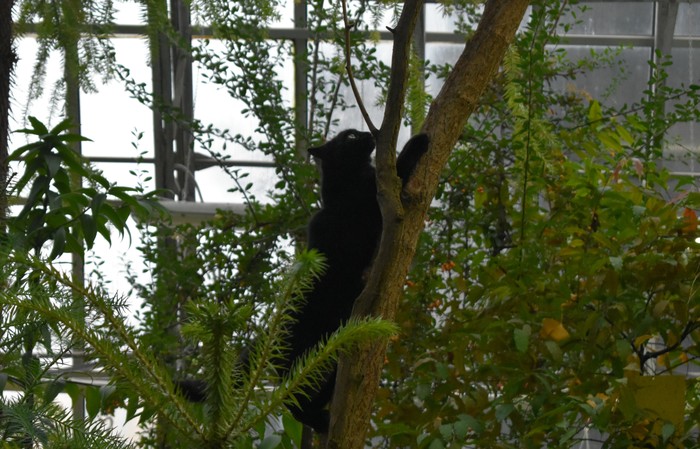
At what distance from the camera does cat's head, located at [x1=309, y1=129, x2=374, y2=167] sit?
3029 mm

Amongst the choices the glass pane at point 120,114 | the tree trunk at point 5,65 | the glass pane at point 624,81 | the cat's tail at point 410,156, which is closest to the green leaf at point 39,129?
the tree trunk at point 5,65

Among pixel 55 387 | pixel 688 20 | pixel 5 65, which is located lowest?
pixel 55 387

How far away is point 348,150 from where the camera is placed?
304 centimetres

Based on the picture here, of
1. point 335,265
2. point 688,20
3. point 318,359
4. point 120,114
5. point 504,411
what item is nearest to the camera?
point 318,359

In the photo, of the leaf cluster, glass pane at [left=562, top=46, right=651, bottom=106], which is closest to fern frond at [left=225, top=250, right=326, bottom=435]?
the leaf cluster

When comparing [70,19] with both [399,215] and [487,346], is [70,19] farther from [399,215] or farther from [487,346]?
[487,346]

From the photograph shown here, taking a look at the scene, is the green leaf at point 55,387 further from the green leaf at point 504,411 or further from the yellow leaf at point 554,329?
the yellow leaf at point 554,329

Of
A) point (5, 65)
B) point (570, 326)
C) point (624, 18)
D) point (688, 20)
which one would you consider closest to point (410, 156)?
point (570, 326)

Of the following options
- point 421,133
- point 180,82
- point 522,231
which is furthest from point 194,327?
point 180,82

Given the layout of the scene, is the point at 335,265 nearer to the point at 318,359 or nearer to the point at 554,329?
the point at 554,329

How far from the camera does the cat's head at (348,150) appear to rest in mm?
3029

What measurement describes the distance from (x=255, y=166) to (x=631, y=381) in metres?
5.60

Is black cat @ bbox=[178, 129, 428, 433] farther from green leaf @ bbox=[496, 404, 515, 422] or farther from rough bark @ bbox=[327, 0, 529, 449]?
rough bark @ bbox=[327, 0, 529, 449]

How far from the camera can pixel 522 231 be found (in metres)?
2.58
